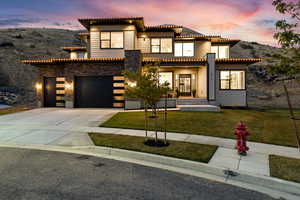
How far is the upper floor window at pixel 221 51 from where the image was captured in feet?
80.4

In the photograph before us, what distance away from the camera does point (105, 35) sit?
21.5 meters

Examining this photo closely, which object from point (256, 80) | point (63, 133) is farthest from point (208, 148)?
point (256, 80)

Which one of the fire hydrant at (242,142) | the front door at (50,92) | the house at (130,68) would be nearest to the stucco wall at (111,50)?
the house at (130,68)

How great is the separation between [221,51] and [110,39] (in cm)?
1421

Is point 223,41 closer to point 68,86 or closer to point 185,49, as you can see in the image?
Result: point 185,49

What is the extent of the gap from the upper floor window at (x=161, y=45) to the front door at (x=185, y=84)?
3.55 meters

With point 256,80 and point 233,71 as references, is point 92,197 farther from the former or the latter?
point 256,80

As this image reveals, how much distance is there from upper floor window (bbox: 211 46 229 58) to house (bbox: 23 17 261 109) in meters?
0.92

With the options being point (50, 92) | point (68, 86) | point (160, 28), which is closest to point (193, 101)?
point (160, 28)

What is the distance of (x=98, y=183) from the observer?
435cm

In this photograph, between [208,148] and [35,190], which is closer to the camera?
[35,190]

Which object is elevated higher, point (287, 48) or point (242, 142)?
point (287, 48)

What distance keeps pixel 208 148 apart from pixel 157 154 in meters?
1.98

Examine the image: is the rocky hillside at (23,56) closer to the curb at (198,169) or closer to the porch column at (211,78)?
the porch column at (211,78)
